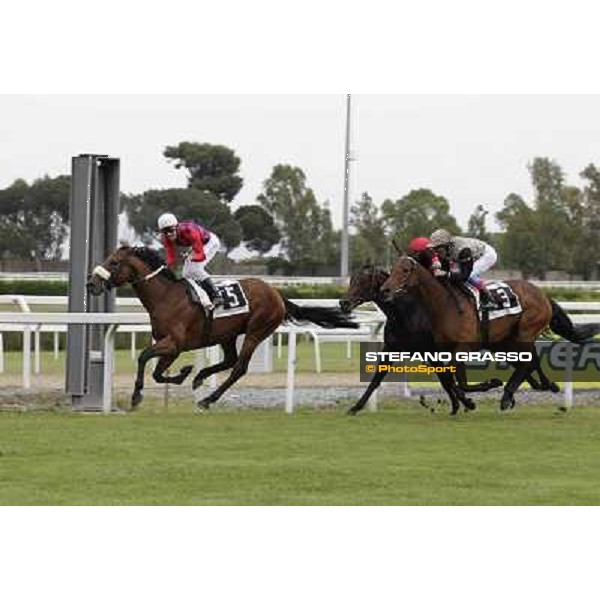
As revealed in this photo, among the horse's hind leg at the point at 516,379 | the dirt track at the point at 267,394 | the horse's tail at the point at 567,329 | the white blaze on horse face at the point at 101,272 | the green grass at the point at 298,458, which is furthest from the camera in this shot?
the dirt track at the point at 267,394

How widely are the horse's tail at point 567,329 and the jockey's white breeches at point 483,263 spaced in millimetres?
685

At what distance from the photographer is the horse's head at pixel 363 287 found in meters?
11.6

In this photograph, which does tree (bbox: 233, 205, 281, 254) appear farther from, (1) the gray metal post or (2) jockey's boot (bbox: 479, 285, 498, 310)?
(2) jockey's boot (bbox: 479, 285, 498, 310)

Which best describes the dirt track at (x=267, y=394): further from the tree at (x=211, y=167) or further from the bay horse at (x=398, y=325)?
the tree at (x=211, y=167)

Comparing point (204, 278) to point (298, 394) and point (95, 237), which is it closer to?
point (95, 237)

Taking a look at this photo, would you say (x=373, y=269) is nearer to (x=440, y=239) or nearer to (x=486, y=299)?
(x=440, y=239)

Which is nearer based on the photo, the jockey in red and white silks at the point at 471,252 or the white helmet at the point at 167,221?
the white helmet at the point at 167,221

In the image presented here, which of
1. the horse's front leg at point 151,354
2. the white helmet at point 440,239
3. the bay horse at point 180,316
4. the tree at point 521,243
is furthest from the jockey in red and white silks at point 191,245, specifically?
the tree at point 521,243

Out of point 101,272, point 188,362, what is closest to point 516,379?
point 101,272

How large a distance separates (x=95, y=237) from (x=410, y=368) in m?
2.68

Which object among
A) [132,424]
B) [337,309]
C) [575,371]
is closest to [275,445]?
[132,424]

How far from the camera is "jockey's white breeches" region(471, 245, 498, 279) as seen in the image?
12234mm

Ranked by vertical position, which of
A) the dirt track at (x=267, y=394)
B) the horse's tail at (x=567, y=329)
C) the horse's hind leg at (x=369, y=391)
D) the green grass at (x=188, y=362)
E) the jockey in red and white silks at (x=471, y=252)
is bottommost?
the green grass at (x=188, y=362)

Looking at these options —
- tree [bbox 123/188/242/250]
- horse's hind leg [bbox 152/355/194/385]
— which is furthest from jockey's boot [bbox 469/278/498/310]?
tree [bbox 123/188/242/250]
